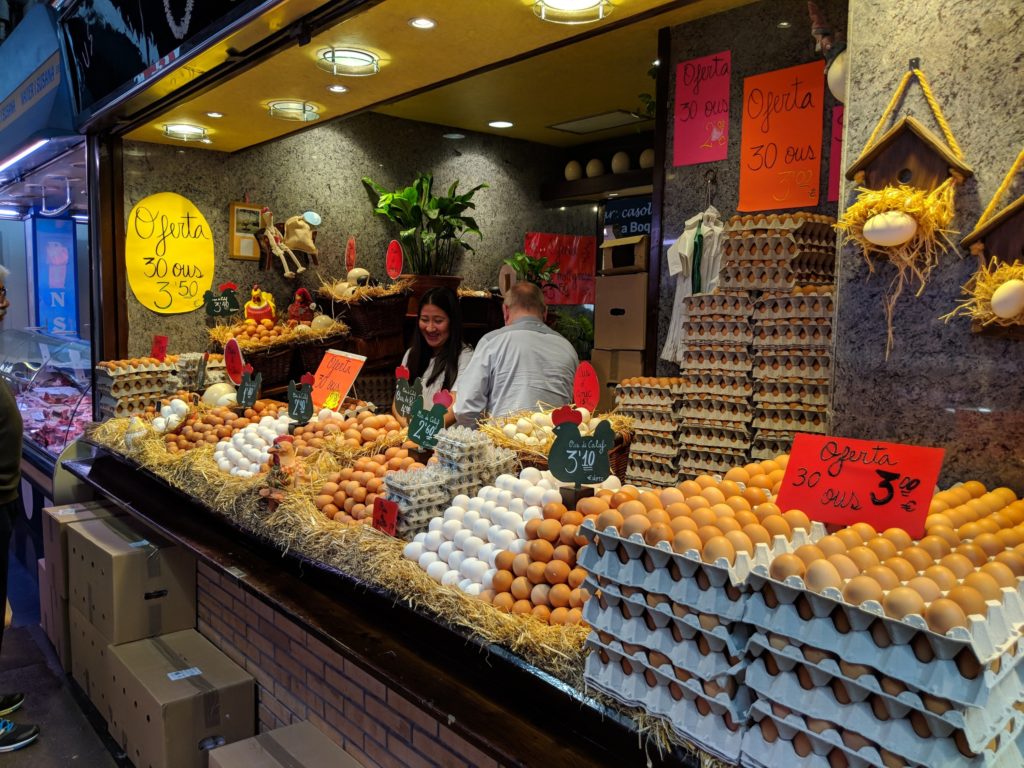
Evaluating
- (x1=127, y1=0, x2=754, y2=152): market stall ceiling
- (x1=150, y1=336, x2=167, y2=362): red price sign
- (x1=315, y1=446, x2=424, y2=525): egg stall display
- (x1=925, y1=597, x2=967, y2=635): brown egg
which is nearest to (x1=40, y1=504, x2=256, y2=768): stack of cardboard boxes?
(x1=315, y1=446, x2=424, y2=525): egg stall display

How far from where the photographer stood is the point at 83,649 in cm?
416

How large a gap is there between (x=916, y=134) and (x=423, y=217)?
5.69 meters

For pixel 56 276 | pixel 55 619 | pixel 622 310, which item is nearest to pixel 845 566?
pixel 622 310

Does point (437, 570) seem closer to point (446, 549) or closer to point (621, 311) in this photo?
point (446, 549)

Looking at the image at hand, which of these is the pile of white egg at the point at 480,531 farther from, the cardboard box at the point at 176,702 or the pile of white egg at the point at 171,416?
the pile of white egg at the point at 171,416

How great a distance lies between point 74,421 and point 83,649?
2.65 metres

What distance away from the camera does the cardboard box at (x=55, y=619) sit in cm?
443

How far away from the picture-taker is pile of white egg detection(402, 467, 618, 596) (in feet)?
7.45

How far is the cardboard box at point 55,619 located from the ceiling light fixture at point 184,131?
2.92 metres

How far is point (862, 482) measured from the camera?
1719 mm

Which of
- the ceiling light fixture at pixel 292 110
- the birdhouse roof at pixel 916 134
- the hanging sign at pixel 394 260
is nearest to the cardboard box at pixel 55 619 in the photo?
the ceiling light fixture at pixel 292 110

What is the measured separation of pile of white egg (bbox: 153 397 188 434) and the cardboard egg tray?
3861 mm

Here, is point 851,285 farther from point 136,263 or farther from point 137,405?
point 136,263

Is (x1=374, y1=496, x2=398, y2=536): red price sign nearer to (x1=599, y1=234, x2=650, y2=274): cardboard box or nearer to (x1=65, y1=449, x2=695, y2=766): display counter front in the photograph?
(x1=65, y1=449, x2=695, y2=766): display counter front
